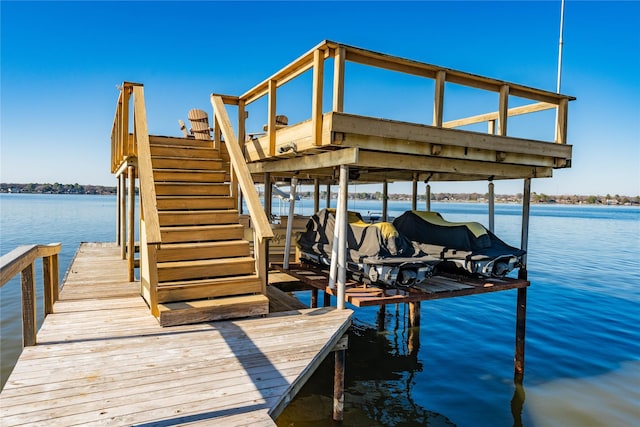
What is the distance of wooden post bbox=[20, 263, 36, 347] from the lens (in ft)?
14.2

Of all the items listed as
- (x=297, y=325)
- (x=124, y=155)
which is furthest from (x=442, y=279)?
(x=124, y=155)

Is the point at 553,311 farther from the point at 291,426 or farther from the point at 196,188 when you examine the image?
the point at 196,188

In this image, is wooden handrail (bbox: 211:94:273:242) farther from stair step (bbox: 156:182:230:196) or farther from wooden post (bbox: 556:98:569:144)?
wooden post (bbox: 556:98:569:144)

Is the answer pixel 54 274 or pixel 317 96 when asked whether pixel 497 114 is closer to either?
pixel 317 96

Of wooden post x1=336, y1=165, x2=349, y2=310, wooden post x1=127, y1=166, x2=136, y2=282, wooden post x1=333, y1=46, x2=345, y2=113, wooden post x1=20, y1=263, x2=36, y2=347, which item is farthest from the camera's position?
wooden post x1=127, y1=166, x2=136, y2=282

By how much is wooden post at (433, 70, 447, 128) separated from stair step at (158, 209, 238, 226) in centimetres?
348

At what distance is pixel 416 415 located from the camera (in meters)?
6.86

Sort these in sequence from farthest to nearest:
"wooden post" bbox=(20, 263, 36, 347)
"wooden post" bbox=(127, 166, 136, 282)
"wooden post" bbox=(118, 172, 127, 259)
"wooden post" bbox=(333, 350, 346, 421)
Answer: "wooden post" bbox=(118, 172, 127, 259) < "wooden post" bbox=(127, 166, 136, 282) < "wooden post" bbox=(333, 350, 346, 421) < "wooden post" bbox=(20, 263, 36, 347)

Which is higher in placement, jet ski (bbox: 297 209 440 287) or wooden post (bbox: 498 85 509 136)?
wooden post (bbox: 498 85 509 136)

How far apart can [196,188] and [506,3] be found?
61.5 ft

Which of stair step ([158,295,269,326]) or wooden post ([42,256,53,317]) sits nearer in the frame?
stair step ([158,295,269,326])

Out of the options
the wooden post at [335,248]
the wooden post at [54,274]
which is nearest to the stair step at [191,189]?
the wooden post at [54,274]

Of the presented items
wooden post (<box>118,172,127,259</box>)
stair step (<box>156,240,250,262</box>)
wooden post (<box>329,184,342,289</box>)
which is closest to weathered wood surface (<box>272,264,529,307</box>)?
wooden post (<box>329,184,342,289</box>)

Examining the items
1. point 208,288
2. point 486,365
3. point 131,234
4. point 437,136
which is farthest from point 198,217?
point 486,365
